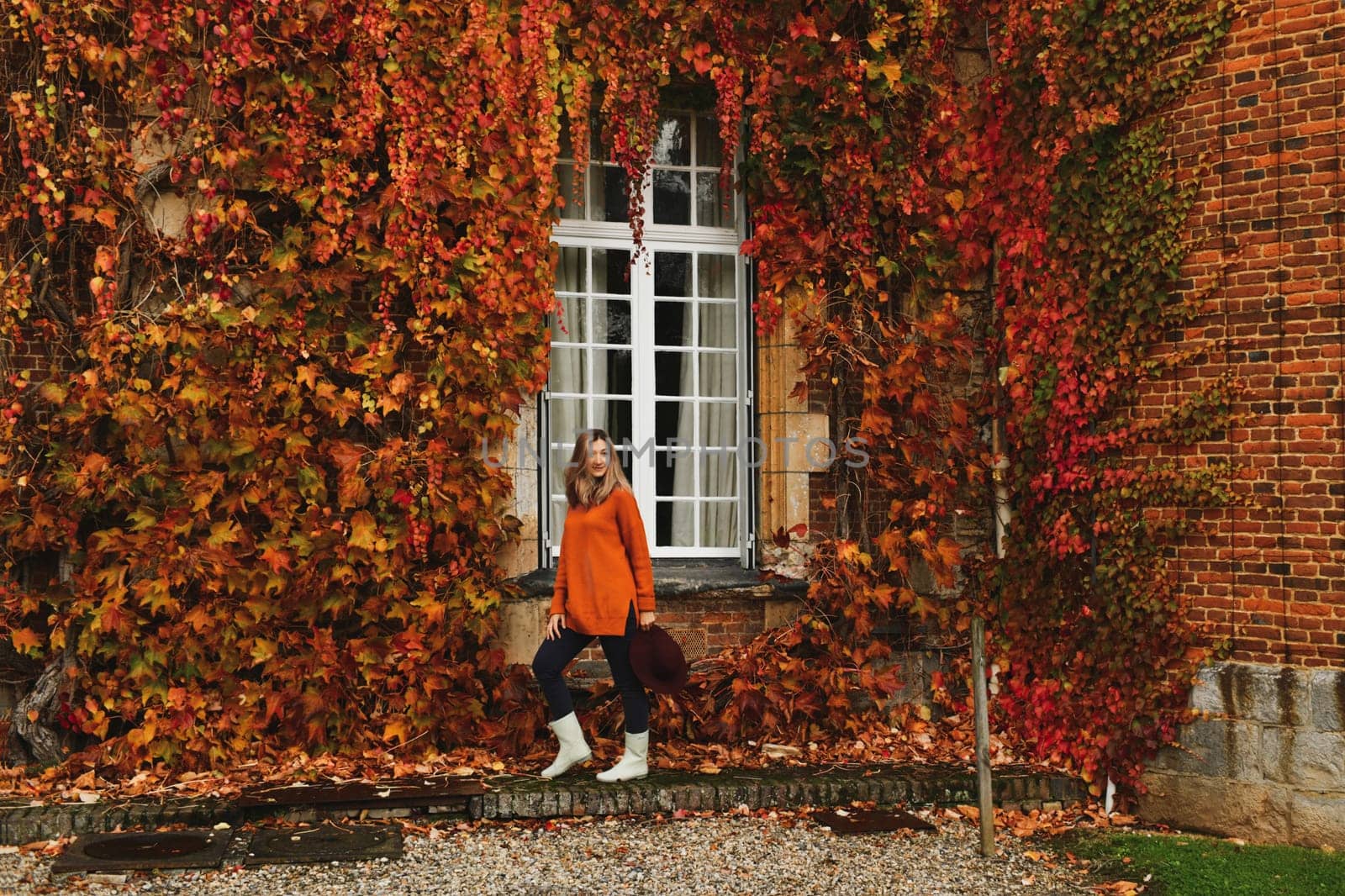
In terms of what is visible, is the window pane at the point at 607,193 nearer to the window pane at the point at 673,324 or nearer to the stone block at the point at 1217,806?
the window pane at the point at 673,324

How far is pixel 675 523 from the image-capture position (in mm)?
7711

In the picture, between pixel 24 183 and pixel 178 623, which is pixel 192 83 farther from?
pixel 178 623

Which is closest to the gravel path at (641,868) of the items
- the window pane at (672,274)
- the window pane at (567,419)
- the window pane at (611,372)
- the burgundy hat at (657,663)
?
the burgundy hat at (657,663)

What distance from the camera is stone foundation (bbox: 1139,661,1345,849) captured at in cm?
571

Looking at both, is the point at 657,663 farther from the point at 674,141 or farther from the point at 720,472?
the point at 674,141

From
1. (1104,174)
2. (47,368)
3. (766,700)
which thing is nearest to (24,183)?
(47,368)

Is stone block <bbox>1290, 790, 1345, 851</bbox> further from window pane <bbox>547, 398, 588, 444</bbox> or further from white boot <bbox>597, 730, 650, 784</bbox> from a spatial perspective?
window pane <bbox>547, 398, 588, 444</bbox>

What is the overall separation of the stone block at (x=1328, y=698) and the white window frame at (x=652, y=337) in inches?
122

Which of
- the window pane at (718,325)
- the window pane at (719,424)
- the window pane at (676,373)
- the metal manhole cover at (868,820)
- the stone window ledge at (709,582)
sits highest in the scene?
the window pane at (718,325)

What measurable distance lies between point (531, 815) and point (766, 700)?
5.63 ft

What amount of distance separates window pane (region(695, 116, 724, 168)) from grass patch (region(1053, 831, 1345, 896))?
4.36 meters

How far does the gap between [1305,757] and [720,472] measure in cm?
347

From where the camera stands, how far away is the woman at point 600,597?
6227mm

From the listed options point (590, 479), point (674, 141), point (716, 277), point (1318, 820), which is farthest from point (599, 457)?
point (1318, 820)
